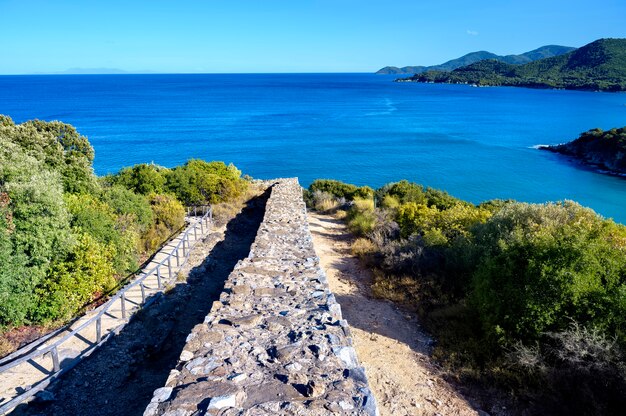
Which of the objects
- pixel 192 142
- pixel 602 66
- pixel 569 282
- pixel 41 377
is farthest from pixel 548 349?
pixel 602 66

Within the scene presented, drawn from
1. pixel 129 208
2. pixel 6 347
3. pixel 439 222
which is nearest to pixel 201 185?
pixel 129 208

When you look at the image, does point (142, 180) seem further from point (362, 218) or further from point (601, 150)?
point (601, 150)

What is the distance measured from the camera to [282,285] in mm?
7098

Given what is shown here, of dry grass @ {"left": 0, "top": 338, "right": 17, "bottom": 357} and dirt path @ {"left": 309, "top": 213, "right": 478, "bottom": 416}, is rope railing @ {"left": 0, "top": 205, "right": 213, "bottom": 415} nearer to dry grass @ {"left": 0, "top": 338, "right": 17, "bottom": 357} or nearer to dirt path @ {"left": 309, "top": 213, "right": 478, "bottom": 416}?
dry grass @ {"left": 0, "top": 338, "right": 17, "bottom": 357}

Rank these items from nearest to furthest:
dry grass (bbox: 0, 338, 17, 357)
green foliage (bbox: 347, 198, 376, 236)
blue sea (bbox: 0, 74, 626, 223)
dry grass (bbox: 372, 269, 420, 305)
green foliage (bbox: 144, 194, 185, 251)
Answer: dry grass (bbox: 0, 338, 17, 357) → dry grass (bbox: 372, 269, 420, 305) → green foliage (bbox: 144, 194, 185, 251) → green foliage (bbox: 347, 198, 376, 236) → blue sea (bbox: 0, 74, 626, 223)

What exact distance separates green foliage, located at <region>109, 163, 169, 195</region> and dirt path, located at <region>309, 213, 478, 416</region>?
931cm

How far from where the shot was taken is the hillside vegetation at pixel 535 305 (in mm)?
6030

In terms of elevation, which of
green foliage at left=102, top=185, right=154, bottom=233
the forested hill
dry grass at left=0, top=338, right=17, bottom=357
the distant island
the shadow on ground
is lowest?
the distant island

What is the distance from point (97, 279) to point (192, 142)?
46617 mm

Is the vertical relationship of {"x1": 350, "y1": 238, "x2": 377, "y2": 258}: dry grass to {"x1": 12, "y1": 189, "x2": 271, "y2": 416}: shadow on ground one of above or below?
below

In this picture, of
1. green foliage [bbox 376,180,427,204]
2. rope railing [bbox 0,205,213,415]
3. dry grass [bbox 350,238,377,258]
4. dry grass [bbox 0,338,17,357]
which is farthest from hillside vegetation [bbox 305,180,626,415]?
green foliage [bbox 376,180,427,204]

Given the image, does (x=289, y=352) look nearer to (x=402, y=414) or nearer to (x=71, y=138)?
(x=402, y=414)

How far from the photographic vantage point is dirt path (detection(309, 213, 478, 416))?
6270 mm

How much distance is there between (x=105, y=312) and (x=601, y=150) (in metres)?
54.5
